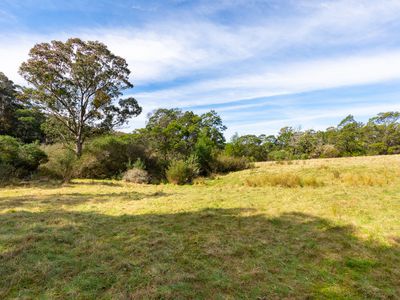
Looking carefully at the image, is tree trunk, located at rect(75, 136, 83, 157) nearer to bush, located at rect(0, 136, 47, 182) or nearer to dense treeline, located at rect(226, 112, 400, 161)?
bush, located at rect(0, 136, 47, 182)

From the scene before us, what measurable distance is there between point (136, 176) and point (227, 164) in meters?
6.02

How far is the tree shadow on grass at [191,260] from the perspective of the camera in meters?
2.22

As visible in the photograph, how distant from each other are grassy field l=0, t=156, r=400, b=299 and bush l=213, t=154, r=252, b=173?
8.70 m

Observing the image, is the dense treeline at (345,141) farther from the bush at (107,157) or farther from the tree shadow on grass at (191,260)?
the tree shadow on grass at (191,260)

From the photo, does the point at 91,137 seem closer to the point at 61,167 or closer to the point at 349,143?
the point at 61,167

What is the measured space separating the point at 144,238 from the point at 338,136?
34.3m

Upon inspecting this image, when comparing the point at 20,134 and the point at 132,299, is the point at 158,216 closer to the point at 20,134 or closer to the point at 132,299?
the point at 132,299

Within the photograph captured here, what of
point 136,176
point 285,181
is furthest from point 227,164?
point 285,181

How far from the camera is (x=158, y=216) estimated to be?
4.86 meters

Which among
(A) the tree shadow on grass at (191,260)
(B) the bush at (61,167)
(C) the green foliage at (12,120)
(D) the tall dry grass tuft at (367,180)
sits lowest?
(A) the tree shadow on grass at (191,260)

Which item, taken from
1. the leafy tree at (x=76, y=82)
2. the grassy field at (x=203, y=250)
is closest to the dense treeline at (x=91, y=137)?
the leafy tree at (x=76, y=82)

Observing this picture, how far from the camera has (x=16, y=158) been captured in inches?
409

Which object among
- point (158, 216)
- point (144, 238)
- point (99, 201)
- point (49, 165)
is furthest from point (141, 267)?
point (49, 165)

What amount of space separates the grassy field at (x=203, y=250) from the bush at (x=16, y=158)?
16.7 feet
